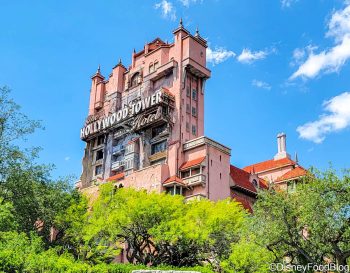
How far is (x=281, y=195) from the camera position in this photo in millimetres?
31344

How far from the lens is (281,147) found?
69750 millimetres

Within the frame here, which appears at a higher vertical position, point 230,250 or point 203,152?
point 203,152

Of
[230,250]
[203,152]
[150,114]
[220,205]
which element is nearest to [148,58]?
[150,114]

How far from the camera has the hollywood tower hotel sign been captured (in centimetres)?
5244

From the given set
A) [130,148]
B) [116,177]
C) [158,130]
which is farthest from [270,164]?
[116,177]

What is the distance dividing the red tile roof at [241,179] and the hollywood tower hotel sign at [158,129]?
1994 millimetres

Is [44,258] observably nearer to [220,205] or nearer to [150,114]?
[220,205]

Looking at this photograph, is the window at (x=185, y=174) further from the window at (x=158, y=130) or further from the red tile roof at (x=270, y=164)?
the red tile roof at (x=270, y=164)

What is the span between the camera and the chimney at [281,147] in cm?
6856

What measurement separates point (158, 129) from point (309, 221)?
3173 cm

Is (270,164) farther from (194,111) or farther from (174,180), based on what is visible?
(174,180)

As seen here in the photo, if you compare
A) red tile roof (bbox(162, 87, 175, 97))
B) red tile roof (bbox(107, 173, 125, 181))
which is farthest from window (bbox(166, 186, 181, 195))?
red tile roof (bbox(162, 87, 175, 97))

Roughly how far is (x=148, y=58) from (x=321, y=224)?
40876mm

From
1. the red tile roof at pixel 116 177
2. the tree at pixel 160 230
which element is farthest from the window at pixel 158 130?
the tree at pixel 160 230
